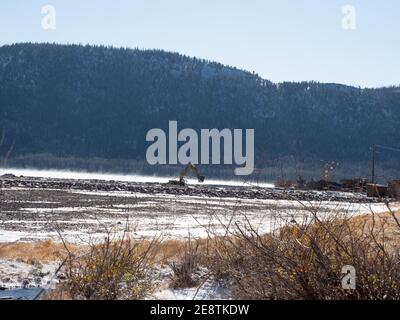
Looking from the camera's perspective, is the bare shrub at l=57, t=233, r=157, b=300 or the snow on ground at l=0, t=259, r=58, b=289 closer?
the bare shrub at l=57, t=233, r=157, b=300

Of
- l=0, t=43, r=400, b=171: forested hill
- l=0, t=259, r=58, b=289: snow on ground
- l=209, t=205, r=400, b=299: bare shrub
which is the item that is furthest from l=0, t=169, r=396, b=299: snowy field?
l=0, t=43, r=400, b=171: forested hill

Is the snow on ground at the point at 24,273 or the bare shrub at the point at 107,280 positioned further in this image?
the snow on ground at the point at 24,273

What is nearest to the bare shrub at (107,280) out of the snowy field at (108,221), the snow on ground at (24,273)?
the snowy field at (108,221)

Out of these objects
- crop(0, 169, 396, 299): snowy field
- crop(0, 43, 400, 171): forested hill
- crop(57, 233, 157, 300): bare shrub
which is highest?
crop(0, 43, 400, 171): forested hill

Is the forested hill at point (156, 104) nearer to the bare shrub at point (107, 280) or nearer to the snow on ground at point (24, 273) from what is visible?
the snow on ground at point (24, 273)

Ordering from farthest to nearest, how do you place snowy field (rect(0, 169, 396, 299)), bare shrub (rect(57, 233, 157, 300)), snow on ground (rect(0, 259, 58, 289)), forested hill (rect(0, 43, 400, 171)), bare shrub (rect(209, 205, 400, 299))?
forested hill (rect(0, 43, 400, 171)) < snowy field (rect(0, 169, 396, 299)) < snow on ground (rect(0, 259, 58, 289)) < bare shrub (rect(57, 233, 157, 300)) < bare shrub (rect(209, 205, 400, 299))

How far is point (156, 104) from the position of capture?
160625mm

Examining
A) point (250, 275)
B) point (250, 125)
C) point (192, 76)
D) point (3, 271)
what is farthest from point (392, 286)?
point (192, 76)

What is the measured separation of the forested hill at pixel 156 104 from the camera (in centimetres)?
14812

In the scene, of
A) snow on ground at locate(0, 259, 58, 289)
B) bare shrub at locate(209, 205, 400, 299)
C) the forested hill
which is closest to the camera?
bare shrub at locate(209, 205, 400, 299)

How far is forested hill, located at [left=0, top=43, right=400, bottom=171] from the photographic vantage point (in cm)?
14812

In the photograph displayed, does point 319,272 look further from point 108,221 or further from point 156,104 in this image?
point 156,104

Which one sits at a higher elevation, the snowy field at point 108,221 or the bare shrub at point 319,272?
the bare shrub at point 319,272

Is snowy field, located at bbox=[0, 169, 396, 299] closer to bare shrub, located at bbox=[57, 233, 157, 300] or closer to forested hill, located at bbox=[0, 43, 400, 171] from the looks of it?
bare shrub, located at bbox=[57, 233, 157, 300]
